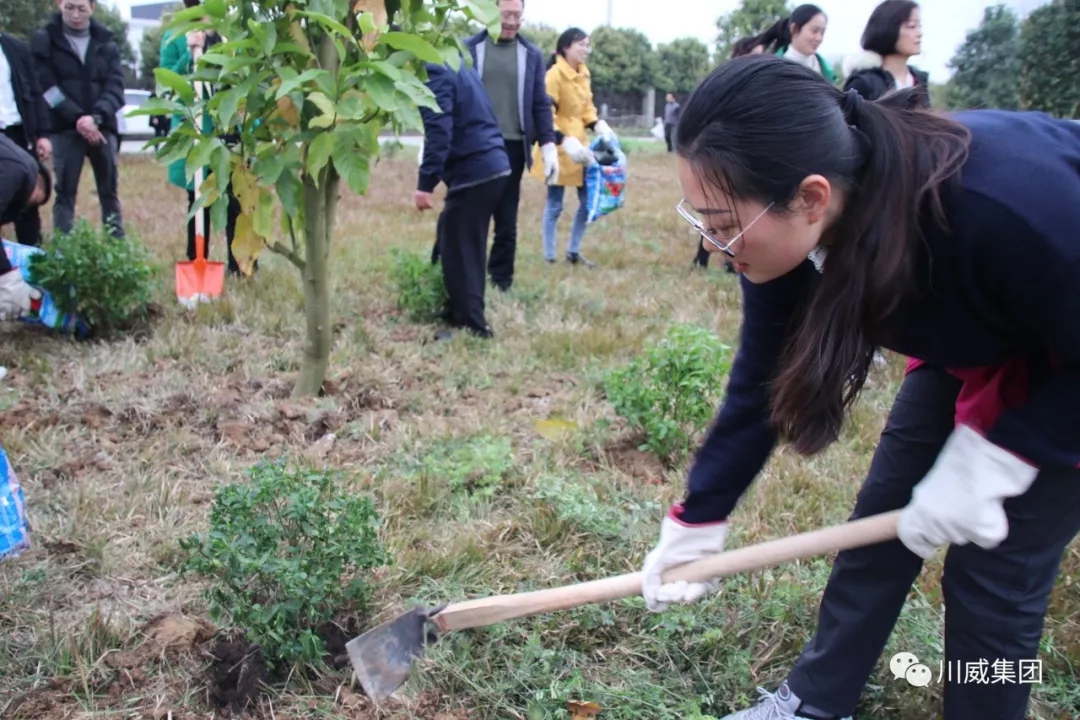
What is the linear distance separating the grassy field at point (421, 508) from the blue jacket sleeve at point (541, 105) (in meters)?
1.14

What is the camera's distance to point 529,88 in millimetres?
5211

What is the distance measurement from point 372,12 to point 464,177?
4.78 feet

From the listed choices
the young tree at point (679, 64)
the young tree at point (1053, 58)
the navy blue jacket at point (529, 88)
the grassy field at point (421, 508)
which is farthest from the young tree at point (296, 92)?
the young tree at point (679, 64)

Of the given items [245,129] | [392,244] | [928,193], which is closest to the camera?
[928,193]

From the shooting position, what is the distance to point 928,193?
127cm

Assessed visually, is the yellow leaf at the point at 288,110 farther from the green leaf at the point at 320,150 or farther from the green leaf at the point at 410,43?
the green leaf at the point at 410,43

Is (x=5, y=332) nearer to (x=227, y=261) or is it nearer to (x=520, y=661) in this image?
(x=227, y=261)

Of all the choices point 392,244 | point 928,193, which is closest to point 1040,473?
point 928,193

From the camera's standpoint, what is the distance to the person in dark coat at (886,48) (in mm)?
4137

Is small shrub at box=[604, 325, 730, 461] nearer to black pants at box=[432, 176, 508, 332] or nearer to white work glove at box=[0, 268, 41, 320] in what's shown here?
black pants at box=[432, 176, 508, 332]

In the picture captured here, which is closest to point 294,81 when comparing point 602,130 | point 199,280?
point 199,280

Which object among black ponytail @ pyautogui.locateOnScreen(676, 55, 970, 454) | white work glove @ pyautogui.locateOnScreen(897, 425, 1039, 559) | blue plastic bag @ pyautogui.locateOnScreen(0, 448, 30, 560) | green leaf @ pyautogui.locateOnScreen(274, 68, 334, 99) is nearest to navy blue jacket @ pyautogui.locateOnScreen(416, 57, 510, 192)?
green leaf @ pyautogui.locateOnScreen(274, 68, 334, 99)

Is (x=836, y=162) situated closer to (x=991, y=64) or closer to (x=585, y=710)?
(x=585, y=710)

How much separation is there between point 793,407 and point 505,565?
121 centimetres
